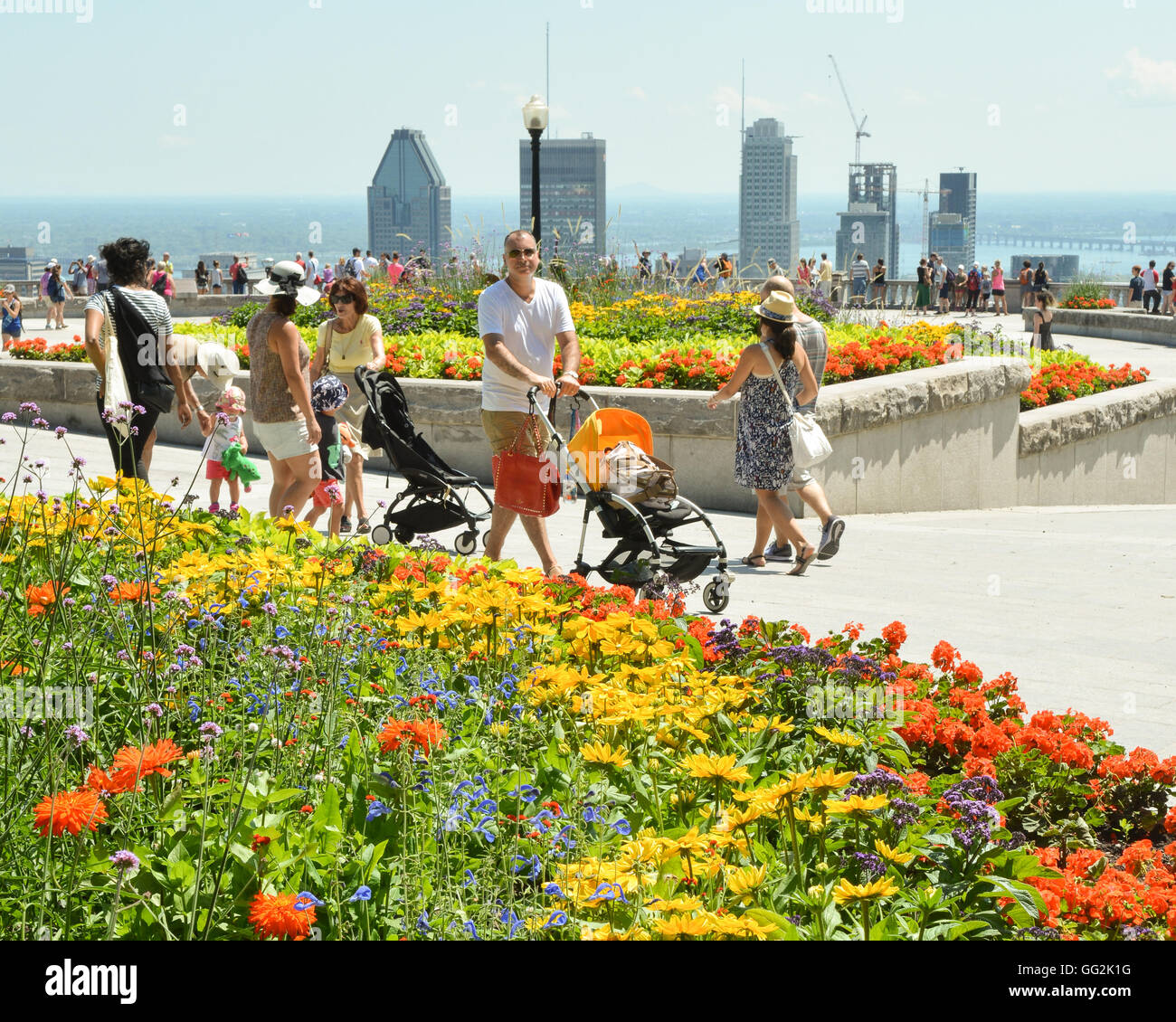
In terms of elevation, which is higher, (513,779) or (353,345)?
(353,345)

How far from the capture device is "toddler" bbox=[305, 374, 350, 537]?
7.97 m

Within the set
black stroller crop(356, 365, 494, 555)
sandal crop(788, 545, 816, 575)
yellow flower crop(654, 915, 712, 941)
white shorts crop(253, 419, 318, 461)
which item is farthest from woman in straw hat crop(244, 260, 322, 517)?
yellow flower crop(654, 915, 712, 941)

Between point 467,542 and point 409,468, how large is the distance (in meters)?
0.61

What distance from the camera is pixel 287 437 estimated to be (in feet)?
23.8

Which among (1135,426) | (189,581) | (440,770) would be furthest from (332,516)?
(1135,426)

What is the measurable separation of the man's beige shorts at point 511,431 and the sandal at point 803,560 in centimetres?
197

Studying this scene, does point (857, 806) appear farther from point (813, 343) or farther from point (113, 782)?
Result: point (813, 343)

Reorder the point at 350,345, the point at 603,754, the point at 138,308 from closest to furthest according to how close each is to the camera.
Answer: the point at 603,754 < the point at 138,308 < the point at 350,345

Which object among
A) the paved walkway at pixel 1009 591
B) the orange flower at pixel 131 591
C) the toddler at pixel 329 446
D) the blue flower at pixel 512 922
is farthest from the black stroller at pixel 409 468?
the blue flower at pixel 512 922

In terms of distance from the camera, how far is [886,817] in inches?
127

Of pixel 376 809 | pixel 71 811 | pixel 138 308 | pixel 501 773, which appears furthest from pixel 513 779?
pixel 138 308

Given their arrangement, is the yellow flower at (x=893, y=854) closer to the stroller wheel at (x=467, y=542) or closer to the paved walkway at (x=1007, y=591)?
the paved walkway at (x=1007, y=591)

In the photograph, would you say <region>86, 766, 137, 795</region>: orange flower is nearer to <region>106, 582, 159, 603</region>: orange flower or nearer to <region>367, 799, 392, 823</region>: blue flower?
<region>367, 799, 392, 823</region>: blue flower

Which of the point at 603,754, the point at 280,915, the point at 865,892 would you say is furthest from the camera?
the point at 603,754
